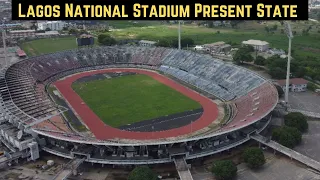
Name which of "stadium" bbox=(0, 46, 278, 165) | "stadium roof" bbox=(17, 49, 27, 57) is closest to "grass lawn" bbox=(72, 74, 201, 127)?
"stadium" bbox=(0, 46, 278, 165)

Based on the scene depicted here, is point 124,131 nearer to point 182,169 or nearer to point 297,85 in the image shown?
point 182,169

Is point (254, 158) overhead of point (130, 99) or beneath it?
beneath

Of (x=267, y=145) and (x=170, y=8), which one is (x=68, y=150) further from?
(x=267, y=145)

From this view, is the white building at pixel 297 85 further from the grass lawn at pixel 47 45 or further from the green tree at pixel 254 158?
the grass lawn at pixel 47 45

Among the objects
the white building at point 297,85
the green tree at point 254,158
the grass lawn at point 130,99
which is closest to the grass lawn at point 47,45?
the grass lawn at point 130,99

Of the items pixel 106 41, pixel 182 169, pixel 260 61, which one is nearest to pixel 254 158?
pixel 182 169

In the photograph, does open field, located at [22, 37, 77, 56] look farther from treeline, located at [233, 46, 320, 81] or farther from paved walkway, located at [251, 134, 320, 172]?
paved walkway, located at [251, 134, 320, 172]
